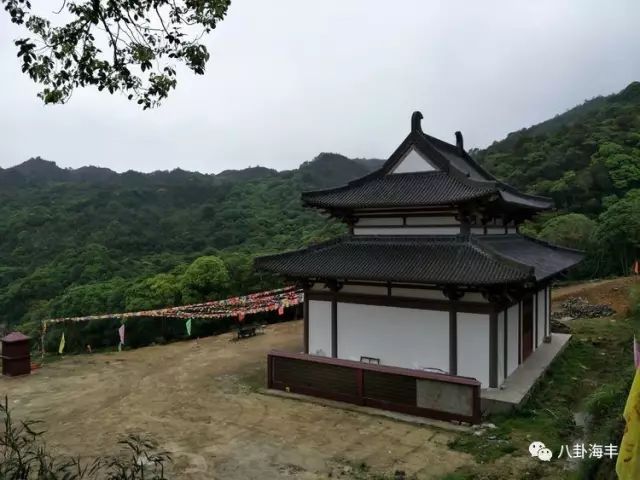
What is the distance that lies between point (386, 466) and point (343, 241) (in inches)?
347

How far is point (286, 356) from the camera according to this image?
1512 cm

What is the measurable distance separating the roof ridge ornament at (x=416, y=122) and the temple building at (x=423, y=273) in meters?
0.04

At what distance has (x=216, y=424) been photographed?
12.6m

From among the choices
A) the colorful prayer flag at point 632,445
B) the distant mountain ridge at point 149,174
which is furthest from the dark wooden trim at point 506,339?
the distant mountain ridge at point 149,174

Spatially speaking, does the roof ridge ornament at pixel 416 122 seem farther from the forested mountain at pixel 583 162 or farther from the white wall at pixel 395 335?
the forested mountain at pixel 583 162

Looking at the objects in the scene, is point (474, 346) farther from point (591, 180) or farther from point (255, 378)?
point (591, 180)

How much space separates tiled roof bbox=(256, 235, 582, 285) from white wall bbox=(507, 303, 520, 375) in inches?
57.1

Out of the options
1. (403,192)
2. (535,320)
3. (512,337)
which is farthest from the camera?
(535,320)

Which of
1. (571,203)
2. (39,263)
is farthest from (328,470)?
(39,263)

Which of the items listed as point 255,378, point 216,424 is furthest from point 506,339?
point 216,424

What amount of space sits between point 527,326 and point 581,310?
480 inches

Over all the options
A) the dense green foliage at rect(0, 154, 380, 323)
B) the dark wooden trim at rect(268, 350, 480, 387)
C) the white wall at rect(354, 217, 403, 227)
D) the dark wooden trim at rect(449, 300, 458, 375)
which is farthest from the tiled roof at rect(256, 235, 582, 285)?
the dense green foliage at rect(0, 154, 380, 323)

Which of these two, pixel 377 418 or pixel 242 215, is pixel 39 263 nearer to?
pixel 242 215

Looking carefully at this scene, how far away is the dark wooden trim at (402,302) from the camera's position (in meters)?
13.9
